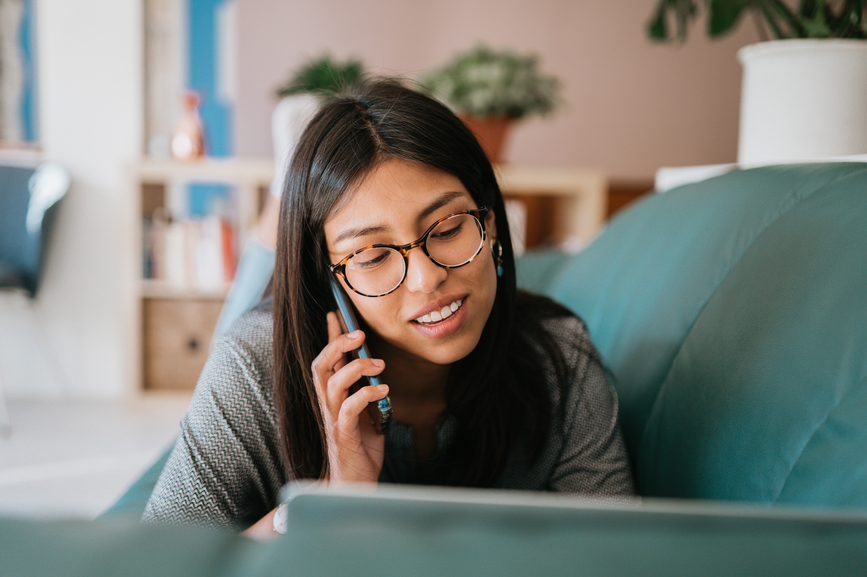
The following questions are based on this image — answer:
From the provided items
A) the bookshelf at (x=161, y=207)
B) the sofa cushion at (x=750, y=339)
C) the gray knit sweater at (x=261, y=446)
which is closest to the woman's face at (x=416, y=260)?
the gray knit sweater at (x=261, y=446)

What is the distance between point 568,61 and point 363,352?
3.19m

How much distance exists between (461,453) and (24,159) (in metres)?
3.32

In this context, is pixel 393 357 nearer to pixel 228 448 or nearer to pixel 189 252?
pixel 228 448

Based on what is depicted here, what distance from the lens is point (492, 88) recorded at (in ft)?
8.87

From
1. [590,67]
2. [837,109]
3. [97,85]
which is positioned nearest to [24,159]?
[97,85]

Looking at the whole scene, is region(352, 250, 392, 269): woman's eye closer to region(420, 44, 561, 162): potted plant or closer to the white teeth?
the white teeth

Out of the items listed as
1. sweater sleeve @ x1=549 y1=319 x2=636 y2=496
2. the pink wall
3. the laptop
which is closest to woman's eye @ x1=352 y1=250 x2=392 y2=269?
sweater sleeve @ x1=549 y1=319 x2=636 y2=496

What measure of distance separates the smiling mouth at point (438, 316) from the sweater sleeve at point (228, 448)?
0.26 metres

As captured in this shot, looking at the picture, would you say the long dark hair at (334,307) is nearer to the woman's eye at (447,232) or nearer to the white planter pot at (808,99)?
the woman's eye at (447,232)

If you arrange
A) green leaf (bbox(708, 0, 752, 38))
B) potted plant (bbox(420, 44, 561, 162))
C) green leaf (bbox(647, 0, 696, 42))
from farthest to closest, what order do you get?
potted plant (bbox(420, 44, 561, 162)) → green leaf (bbox(647, 0, 696, 42)) → green leaf (bbox(708, 0, 752, 38))

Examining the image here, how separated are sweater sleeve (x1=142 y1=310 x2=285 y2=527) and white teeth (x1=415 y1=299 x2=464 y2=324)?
0.26m

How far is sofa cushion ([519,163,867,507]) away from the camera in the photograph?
612mm

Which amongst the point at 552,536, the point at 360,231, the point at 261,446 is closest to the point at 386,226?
the point at 360,231

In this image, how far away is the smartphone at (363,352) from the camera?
0.94 m
